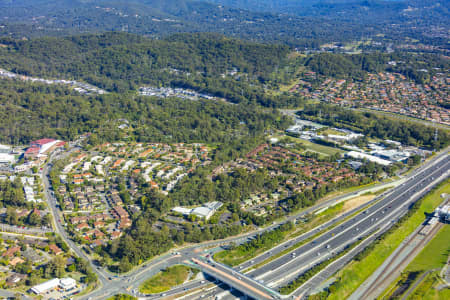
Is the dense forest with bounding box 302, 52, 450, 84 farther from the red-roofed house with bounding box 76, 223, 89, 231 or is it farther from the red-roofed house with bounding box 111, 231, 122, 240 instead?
the red-roofed house with bounding box 76, 223, 89, 231

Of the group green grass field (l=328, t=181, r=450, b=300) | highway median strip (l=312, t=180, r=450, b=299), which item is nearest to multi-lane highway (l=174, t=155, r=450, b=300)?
highway median strip (l=312, t=180, r=450, b=299)

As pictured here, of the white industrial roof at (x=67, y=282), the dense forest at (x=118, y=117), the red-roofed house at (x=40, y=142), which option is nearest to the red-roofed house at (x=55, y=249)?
the white industrial roof at (x=67, y=282)

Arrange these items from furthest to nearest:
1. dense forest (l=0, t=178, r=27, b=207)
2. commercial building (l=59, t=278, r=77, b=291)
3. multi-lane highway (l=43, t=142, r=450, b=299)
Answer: dense forest (l=0, t=178, r=27, b=207), multi-lane highway (l=43, t=142, r=450, b=299), commercial building (l=59, t=278, r=77, b=291)

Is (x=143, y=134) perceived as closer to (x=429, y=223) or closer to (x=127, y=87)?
(x=127, y=87)

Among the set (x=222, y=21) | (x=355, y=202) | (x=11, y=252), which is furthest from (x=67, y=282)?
(x=222, y=21)

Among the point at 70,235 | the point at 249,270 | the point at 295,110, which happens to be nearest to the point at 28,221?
the point at 70,235

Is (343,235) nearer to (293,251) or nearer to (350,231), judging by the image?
(350,231)
